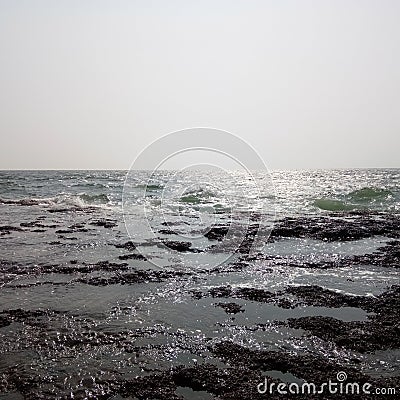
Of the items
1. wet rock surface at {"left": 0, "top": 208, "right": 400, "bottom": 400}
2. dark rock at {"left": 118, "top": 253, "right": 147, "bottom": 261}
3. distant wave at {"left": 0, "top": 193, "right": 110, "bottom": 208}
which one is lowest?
wet rock surface at {"left": 0, "top": 208, "right": 400, "bottom": 400}

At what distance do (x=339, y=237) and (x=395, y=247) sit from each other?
3.36m

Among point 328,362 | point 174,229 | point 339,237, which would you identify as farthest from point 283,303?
point 174,229

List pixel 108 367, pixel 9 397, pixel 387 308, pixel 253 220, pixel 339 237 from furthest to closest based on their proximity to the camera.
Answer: pixel 253 220 < pixel 339 237 < pixel 387 308 < pixel 108 367 < pixel 9 397

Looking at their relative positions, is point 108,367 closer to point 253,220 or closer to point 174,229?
point 174,229

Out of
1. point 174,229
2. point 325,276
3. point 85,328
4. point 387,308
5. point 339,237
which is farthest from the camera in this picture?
point 174,229

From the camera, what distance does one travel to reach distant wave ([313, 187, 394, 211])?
122ft

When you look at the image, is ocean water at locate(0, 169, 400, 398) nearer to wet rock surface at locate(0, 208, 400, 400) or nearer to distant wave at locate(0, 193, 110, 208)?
wet rock surface at locate(0, 208, 400, 400)

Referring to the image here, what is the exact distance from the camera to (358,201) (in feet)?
136

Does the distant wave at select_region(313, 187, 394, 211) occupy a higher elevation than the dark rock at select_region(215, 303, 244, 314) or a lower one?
higher

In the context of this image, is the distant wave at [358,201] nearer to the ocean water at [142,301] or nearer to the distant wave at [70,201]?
the ocean water at [142,301]

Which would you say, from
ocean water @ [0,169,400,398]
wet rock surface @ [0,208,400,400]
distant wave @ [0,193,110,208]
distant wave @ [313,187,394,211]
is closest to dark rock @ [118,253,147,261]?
ocean water @ [0,169,400,398]

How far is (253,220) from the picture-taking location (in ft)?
91.4

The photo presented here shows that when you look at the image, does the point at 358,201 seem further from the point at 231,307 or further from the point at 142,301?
the point at 142,301

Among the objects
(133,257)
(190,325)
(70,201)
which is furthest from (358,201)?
(190,325)
